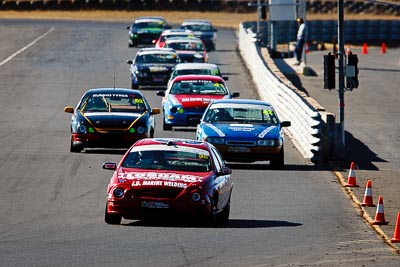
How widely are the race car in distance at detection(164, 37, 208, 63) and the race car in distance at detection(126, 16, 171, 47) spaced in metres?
9.41

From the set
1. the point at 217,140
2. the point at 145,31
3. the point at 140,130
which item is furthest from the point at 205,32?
the point at 217,140

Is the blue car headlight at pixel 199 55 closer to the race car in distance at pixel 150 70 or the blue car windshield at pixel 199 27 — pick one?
the race car in distance at pixel 150 70

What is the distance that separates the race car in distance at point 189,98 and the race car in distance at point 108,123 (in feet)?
11.9

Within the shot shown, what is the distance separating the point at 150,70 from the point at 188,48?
8.88 metres

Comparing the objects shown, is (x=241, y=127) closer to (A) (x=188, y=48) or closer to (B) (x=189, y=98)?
(B) (x=189, y=98)

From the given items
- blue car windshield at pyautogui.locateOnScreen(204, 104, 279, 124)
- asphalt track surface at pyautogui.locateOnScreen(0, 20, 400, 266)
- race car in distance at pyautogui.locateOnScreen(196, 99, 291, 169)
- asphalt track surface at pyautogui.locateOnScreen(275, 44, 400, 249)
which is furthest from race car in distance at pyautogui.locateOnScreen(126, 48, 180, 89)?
race car in distance at pyautogui.locateOnScreen(196, 99, 291, 169)

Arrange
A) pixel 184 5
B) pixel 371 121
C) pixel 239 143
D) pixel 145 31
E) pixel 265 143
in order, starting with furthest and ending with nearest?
pixel 184 5
pixel 145 31
pixel 371 121
pixel 265 143
pixel 239 143

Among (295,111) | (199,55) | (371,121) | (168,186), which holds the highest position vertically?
(168,186)

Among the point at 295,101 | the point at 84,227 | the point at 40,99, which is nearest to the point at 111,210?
the point at 84,227

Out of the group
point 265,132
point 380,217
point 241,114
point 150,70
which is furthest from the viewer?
point 150,70

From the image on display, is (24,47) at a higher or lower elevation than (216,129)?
lower

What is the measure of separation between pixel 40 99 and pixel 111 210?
76.7ft

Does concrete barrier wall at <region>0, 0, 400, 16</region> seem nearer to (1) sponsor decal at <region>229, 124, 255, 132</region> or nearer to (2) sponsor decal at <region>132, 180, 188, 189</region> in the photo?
(1) sponsor decal at <region>229, 124, 255, 132</region>

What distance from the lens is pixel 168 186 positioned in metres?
17.5
